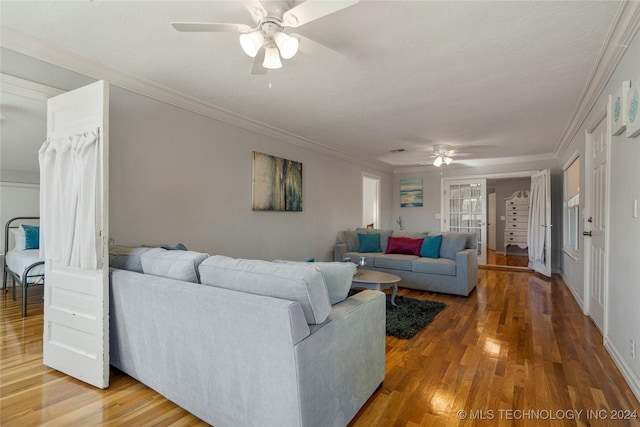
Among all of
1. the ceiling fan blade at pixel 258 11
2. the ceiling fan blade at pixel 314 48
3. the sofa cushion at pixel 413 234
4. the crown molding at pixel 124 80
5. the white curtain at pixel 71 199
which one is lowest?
the sofa cushion at pixel 413 234

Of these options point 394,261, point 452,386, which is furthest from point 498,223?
point 452,386

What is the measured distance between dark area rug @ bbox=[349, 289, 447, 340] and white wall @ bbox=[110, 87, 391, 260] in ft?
5.94

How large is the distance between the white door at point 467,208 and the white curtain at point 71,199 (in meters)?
6.95

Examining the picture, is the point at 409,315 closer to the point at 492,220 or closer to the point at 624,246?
the point at 624,246

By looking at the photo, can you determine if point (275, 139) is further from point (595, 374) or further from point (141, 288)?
point (595, 374)

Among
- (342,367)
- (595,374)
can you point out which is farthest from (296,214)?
(595,374)

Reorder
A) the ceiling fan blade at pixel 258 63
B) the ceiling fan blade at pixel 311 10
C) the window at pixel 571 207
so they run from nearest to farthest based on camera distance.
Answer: the ceiling fan blade at pixel 311 10, the ceiling fan blade at pixel 258 63, the window at pixel 571 207

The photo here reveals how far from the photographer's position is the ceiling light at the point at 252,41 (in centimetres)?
175

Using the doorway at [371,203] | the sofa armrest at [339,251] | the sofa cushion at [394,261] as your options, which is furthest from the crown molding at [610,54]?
the doorway at [371,203]

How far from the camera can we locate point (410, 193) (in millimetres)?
7926

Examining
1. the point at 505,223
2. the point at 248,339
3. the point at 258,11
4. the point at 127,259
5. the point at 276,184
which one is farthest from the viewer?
the point at 505,223

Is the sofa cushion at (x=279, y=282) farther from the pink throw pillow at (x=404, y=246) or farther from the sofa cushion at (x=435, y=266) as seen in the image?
the pink throw pillow at (x=404, y=246)

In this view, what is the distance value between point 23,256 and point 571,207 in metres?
7.95

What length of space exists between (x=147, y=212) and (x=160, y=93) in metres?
1.20
